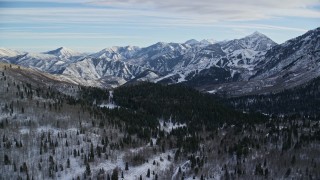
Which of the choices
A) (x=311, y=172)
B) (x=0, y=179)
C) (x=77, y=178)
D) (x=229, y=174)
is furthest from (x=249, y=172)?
(x=0, y=179)

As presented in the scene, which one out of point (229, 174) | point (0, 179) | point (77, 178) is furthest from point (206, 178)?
point (0, 179)

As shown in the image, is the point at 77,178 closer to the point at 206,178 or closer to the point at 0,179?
the point at 0,179

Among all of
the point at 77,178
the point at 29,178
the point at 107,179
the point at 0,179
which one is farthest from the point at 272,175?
the point at 0,179

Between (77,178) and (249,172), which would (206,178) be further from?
(77,178)

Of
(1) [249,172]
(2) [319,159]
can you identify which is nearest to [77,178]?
(1) [249,172]

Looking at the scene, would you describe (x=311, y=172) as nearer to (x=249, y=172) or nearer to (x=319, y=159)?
(x=319, y=159)

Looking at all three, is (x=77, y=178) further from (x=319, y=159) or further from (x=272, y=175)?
(x=319, y=159)
